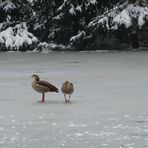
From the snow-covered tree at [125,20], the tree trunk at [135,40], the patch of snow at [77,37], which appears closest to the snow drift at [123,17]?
the snow-covered tree at [125,20]

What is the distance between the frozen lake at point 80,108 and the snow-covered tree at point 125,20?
13.0ft

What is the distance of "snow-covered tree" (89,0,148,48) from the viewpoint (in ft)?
62.8

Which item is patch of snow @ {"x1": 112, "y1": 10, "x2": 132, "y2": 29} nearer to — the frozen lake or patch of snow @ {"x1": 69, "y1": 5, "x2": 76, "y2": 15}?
patch of snow @ {"x1": 69, "y1": 5, "x2": 76, "y2": 15}

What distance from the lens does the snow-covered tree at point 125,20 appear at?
62.8ft

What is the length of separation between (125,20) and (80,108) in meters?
10.6

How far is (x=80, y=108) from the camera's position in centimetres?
878

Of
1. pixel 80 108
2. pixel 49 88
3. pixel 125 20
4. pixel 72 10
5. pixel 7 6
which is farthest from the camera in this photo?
pixel 7 6

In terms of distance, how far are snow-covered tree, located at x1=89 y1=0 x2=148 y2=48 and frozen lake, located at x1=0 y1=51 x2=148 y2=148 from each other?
3963 millimetres

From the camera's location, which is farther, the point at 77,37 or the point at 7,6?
the point at 7,6

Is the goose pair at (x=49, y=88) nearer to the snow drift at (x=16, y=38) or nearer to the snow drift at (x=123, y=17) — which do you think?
the snow drift at (x=123, y=17)

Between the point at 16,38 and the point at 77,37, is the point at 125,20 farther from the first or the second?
the point at 16,38

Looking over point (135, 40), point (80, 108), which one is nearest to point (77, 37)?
point (135, 40)

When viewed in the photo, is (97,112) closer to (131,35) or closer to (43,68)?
(43,68)

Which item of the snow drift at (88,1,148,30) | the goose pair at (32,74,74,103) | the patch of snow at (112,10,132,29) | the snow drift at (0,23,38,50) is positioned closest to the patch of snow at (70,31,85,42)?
the snow drift at (88,1,148,30)
